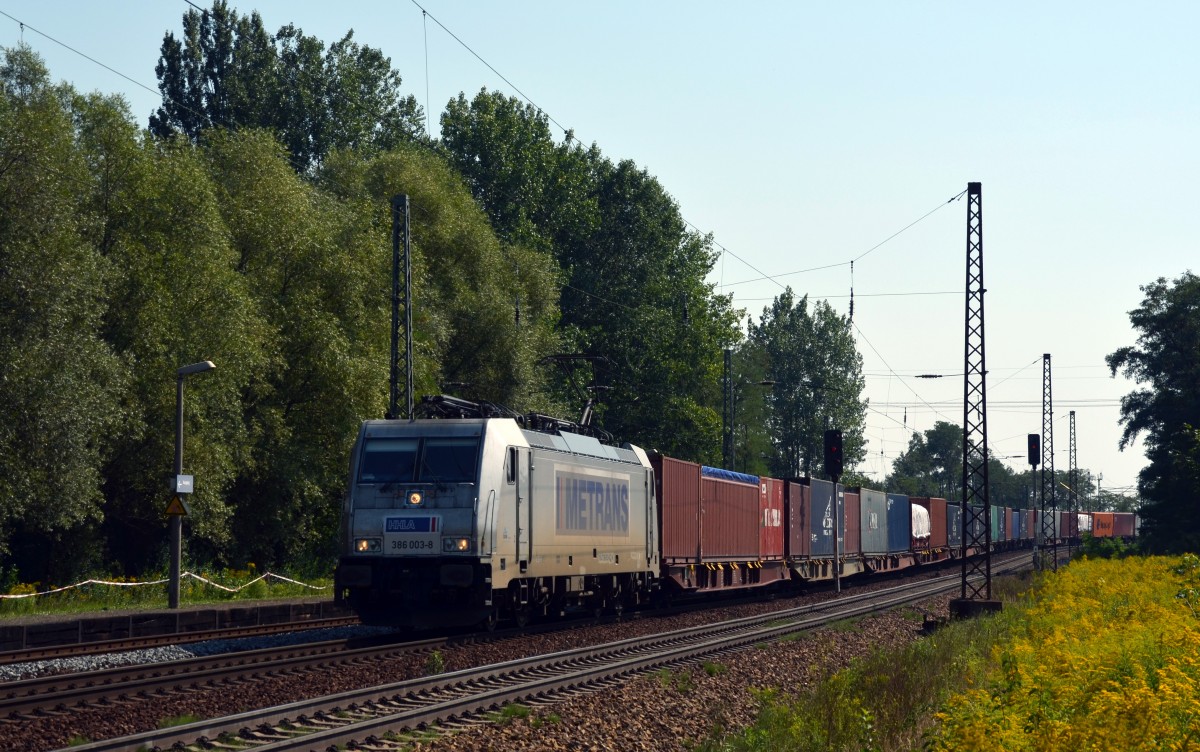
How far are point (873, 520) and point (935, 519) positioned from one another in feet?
43.5

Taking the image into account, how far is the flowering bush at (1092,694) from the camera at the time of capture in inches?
320

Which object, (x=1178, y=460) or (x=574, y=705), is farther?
(x=1178, y=460)

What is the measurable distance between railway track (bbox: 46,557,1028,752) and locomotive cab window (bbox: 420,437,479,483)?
8.73ft

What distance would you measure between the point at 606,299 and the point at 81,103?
118 feet

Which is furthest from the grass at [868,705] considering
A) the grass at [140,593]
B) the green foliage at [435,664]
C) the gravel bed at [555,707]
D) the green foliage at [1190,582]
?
the grass at [140,593]

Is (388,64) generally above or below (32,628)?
above

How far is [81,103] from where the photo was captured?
34688mm

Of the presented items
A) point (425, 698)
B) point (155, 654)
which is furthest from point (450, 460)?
point (425, 698)

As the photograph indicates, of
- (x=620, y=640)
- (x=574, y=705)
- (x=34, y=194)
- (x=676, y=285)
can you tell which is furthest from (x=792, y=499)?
(x=676, y=285)

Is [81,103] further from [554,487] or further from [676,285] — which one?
[676,285]

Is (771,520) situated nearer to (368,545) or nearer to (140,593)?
(140,593)

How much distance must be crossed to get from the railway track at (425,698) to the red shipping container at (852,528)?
885 inches

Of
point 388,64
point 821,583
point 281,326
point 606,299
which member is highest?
point 388,64

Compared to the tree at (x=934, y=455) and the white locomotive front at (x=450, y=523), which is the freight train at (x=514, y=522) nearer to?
the white locomotive front at (x=450, y=523)
